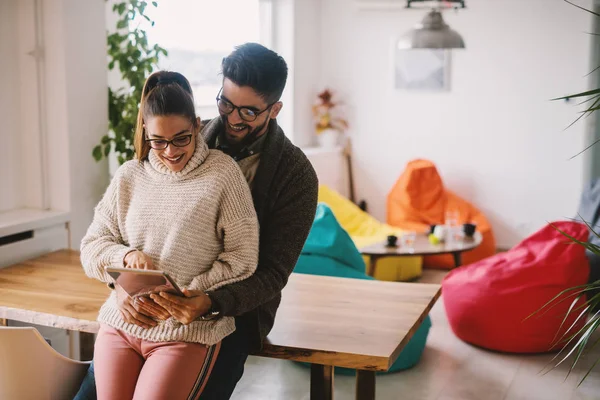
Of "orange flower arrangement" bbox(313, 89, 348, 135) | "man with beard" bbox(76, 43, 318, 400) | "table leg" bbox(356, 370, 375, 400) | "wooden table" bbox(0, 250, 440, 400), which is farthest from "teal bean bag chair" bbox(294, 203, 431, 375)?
"orange flower arrangement" bbox(313, 89, 348, 135)

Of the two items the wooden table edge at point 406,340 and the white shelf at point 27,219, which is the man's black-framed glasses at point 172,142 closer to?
the wooden table edge at point 406,340

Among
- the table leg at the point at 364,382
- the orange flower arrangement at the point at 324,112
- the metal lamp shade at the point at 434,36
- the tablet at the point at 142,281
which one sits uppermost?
the metal lamp shade at the point at 434,36

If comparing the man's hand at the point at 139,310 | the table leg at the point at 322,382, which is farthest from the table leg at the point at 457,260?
the man's hand at the point at 139,310

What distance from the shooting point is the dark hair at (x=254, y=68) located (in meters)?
1.96

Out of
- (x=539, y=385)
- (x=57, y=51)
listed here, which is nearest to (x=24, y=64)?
(x=57, y=51)

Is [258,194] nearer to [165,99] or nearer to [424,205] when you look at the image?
[165,99]

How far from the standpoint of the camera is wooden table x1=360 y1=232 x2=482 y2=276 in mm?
4846

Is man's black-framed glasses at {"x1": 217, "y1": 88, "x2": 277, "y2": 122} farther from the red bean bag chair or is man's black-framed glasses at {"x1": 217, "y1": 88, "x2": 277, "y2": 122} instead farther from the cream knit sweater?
the red bean bag chair

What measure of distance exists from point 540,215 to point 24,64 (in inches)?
177

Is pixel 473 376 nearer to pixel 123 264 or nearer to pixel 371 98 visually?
pixel 123 264

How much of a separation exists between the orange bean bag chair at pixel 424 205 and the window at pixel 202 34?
67.0 inches

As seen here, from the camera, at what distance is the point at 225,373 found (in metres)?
1.98

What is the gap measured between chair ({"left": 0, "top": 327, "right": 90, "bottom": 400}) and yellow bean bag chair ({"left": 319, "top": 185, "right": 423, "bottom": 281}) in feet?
9.97

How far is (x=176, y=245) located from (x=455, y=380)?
212 centimetres
